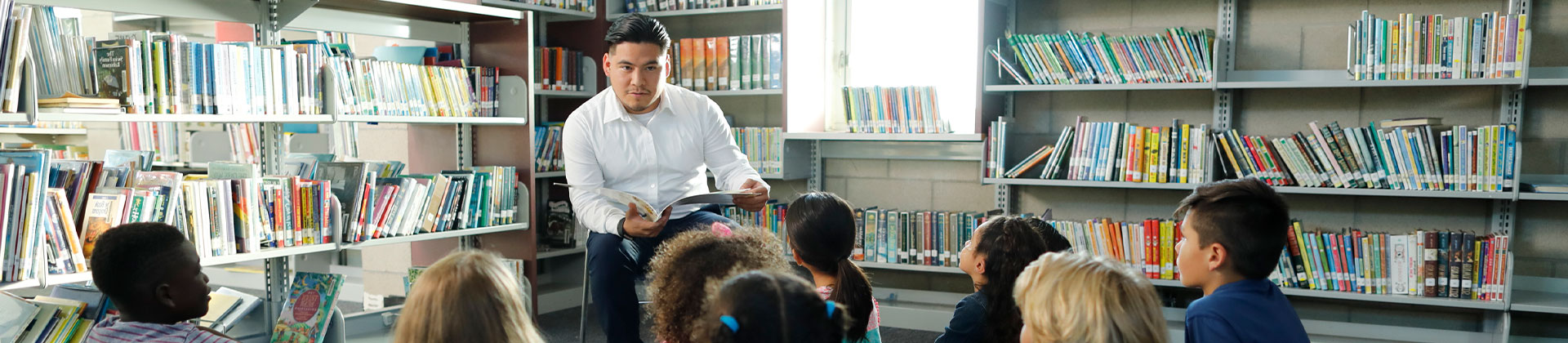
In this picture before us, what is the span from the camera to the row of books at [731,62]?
4.05 m

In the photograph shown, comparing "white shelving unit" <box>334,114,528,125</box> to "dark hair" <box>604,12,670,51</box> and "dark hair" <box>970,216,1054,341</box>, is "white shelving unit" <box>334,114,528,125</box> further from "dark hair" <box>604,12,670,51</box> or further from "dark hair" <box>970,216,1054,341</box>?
"dark hair" <box>970,216,1054,341</box>

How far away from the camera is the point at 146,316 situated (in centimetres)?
185

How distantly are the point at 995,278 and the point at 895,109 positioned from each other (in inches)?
73.9

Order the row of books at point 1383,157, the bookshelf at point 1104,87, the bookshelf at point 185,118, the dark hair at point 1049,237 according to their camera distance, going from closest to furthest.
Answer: the dark hair at point 1049,237, the bookshelf at point 185,118, the row of books at point 1383,157, the bookshelf at point 1104,87

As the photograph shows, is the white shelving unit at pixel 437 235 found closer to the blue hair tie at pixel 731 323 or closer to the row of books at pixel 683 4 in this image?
the row of books at pixel 683 4

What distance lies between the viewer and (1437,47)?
3100 millimetres

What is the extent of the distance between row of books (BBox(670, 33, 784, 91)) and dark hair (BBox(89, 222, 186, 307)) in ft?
8.07

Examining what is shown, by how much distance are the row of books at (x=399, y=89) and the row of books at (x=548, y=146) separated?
0.61 metres

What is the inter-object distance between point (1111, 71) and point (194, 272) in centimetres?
272

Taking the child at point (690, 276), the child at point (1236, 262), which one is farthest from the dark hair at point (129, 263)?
the child at point (1236, 262)

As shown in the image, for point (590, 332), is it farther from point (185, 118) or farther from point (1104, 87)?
point (1104, 87)

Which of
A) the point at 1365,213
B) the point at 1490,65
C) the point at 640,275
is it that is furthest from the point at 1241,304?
the point at 1365,213

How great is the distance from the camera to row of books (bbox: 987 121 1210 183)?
3.42 metres

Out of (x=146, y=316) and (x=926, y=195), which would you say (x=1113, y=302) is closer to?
(x=146, y=316)
